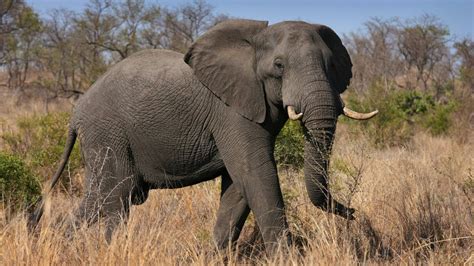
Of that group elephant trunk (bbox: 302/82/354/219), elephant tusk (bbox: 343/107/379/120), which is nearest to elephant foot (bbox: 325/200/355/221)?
elephant trunk (bbox: 302/82/354/219)

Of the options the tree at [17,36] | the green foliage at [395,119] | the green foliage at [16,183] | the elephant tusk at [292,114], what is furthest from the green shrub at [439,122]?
the tree at [17,36]

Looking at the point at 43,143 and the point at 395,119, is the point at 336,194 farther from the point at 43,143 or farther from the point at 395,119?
the point at 395,119

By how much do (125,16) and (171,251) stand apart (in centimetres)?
2847

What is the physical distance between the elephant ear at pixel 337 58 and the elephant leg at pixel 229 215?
110 centimetres

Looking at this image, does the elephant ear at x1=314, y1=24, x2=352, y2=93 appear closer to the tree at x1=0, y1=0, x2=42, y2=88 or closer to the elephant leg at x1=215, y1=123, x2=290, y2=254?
the elephant leg at x1=215, y1=123, x2=290, y2=254

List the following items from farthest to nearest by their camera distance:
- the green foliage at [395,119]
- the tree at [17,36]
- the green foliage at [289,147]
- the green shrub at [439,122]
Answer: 1. the tree at [17,36]
2. the green shrub at [439,122]
3. the green foliage at [395,119]
4. the green foliage at [289,147]

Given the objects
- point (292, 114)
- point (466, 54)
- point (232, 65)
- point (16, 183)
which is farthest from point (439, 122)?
point (466, 54)

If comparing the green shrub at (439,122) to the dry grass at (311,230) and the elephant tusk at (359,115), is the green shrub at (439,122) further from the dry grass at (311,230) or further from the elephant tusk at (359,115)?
the elephant tusk at (359,115)

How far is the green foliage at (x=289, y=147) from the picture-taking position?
315 inches

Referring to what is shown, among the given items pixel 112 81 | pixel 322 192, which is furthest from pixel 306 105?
pixel 112 81

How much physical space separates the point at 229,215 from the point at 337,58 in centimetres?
140

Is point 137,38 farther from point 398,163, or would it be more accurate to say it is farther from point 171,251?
point 171,251

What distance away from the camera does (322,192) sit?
4367 millimetres

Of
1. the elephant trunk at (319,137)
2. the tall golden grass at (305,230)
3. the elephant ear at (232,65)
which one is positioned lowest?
the tall golden grass at (305,230)
